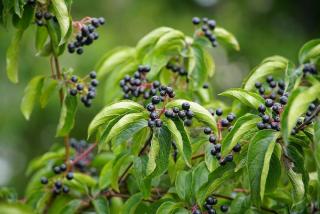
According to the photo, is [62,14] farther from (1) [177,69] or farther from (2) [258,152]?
(2) [258,152]

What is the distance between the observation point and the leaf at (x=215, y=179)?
2.65 metres

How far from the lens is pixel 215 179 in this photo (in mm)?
2689

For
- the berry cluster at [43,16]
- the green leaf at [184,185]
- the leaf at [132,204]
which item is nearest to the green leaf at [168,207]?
the green leaf at [184,185]

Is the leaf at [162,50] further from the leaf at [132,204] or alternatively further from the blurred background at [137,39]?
the blurred background at [137,39]

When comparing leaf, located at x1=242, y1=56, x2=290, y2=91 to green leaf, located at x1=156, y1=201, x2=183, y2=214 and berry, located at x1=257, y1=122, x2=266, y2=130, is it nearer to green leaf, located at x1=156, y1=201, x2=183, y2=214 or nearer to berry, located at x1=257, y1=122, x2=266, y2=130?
berry, located at x1=257, y1=122, x2=266, y2=130

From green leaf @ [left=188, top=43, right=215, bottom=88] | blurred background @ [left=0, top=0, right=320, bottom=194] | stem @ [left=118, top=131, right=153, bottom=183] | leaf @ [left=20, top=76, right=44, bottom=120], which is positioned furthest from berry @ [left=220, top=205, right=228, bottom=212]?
blurred background @ [left=0, top=0, right=320, bottom=194]

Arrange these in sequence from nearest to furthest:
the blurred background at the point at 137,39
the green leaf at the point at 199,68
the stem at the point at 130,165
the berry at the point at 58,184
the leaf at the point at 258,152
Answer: the leaf at the point at 258,152, the stem at the point at 130,165, the berry at the point at 58,184, the green leaf at the point at 199,68, the blurred background at the point at 137,39

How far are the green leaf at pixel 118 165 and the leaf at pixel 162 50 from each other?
52cm

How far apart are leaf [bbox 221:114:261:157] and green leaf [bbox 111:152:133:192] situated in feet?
2.11

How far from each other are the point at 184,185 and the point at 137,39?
267 inches

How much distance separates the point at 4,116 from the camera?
8.51 metres

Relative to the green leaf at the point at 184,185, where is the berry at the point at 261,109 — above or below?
above

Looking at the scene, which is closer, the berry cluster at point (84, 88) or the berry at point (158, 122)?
the berry at point (158, 122)

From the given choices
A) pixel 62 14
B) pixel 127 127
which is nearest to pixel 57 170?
pixel 127 127
